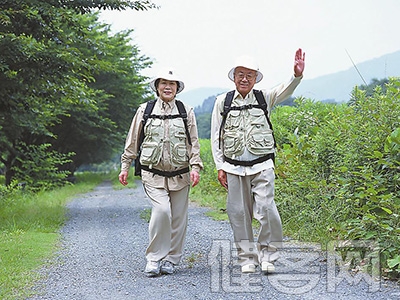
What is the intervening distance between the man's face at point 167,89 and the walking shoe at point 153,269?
5.44ft

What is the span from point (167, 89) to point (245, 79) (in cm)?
86

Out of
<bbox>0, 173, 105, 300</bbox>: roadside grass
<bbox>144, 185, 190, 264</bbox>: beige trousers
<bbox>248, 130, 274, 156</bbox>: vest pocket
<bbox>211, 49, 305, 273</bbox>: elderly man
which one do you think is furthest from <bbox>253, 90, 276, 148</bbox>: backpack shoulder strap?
<bbox>0, 173, 105, 300</bbox>: roadside grass

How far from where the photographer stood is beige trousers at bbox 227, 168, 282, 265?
6.27 metres

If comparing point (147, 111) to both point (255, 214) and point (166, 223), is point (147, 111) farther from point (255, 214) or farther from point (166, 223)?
point (255, 214)

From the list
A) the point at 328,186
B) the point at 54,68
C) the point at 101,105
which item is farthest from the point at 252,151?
the point at 101,105

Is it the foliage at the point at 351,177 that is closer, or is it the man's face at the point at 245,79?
the man's face at the point at 245,79

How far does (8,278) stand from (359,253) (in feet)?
11.4

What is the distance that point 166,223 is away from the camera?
659cm

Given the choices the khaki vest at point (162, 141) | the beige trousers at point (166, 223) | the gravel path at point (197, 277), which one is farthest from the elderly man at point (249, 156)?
the beige trousers at point (166, 223)

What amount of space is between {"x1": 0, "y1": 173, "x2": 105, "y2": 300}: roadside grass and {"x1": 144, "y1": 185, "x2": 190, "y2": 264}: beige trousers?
1255mm

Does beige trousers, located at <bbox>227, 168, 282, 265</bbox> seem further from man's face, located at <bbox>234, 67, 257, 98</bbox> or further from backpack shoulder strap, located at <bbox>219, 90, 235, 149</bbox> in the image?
man's face, located at <bbox>234, 67, 257, 98</bbox>

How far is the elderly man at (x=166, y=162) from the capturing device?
6594 mm

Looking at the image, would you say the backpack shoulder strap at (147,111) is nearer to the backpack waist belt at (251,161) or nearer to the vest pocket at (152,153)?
the vest pocket at (152,153)

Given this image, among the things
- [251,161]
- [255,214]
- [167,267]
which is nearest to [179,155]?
[251,161]
